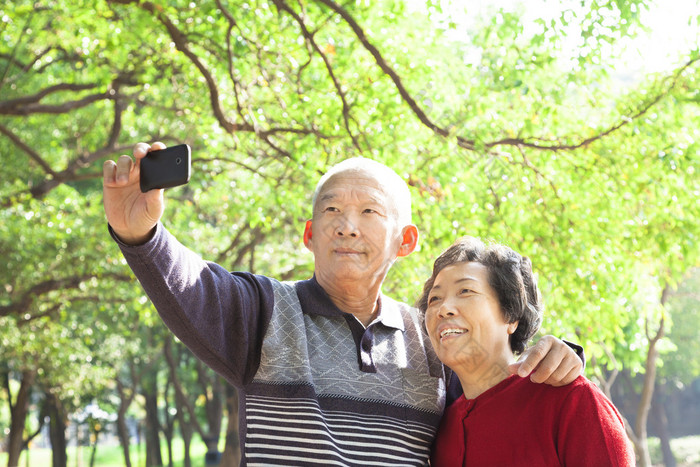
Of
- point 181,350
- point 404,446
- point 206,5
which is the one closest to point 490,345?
point 404,446

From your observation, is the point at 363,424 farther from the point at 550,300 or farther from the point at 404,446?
the point at 550,300

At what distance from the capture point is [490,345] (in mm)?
2197

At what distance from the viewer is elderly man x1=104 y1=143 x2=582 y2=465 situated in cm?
188

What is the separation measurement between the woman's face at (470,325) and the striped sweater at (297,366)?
21 centimetres

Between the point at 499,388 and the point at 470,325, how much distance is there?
7.5 inches

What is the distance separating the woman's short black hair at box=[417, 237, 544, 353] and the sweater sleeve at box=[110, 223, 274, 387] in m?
0.59

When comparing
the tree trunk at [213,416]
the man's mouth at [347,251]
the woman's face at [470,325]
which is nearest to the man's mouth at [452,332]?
the woman's face at [470,325]

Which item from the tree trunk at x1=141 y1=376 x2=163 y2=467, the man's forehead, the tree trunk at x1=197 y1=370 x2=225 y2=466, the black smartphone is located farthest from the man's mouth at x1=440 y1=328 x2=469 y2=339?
the tree trunk at x1=141 y1=376 x2=163 y2=467

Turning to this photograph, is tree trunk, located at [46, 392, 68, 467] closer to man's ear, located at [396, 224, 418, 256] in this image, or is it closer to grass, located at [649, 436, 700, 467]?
grass, located at [649, 436, 700, 467]

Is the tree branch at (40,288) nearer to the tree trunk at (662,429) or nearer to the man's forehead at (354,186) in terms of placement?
the man's forehead at (354,186)

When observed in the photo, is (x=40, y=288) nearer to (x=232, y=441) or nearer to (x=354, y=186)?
(x=232, y=441)

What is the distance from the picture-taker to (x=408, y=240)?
259 centimetres

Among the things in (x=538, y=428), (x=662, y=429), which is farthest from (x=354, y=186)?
(x=662, y=429)

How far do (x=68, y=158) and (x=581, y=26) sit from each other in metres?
10.2
